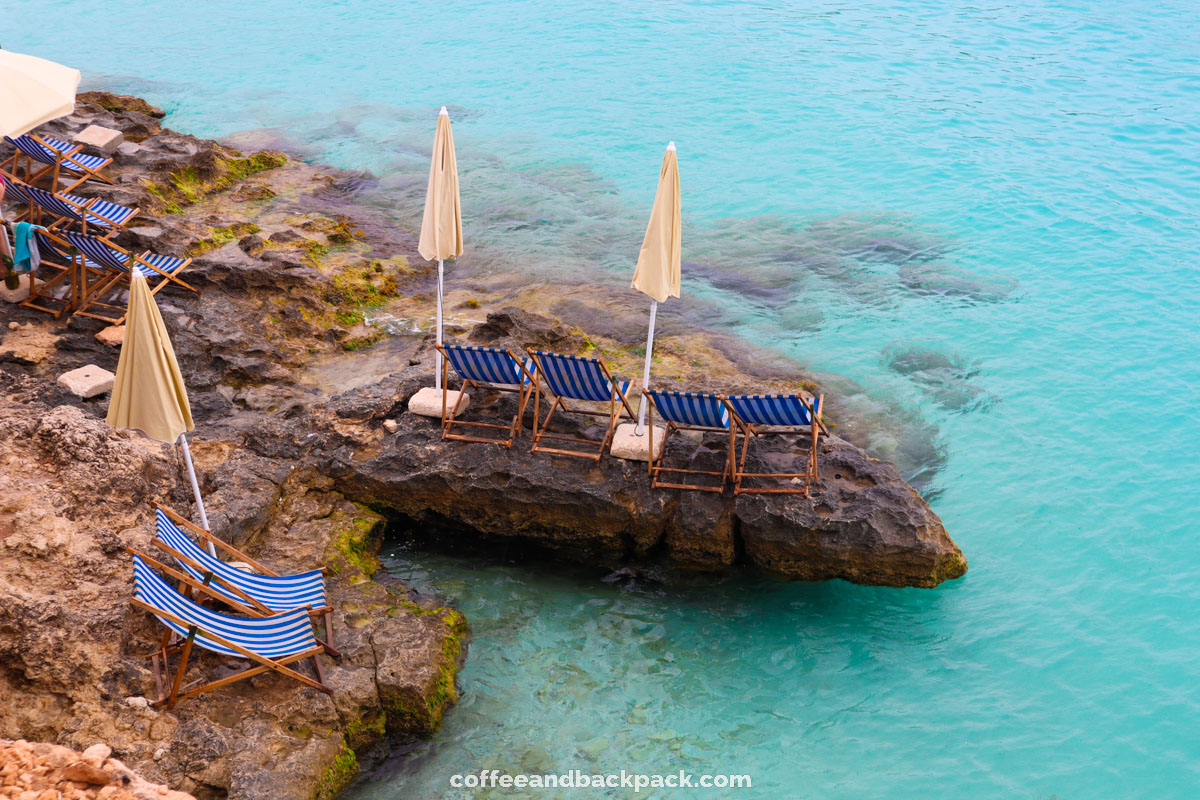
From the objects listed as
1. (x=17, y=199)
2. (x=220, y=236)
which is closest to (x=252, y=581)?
(x=220, y=236)

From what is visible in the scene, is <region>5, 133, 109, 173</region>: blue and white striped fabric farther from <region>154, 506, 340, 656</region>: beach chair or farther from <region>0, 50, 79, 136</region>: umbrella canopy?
<region>154, 506, 340, 656</region>: beach chair

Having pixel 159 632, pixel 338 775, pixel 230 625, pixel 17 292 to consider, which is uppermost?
pixel 17 292

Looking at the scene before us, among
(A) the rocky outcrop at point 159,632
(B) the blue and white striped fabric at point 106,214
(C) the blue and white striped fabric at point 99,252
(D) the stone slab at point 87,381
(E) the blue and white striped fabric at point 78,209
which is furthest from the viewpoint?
(B) the blue and white striped fabric at point 106,214

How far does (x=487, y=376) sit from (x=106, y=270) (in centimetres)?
564

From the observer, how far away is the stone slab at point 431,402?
8.78 meters

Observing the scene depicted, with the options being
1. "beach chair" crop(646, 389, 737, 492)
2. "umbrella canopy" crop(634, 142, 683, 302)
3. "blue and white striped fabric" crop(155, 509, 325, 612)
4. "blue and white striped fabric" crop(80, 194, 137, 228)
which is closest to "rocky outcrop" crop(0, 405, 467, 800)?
"blue and white striped fabric" crop(155, 509, 325, 612)

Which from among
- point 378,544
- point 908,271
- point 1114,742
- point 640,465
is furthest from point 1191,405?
point 378,544

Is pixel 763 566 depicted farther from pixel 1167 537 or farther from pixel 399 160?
pixel 399 160

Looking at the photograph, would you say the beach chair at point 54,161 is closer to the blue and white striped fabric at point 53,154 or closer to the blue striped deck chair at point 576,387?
the blue and white striped fabric at point 53,154

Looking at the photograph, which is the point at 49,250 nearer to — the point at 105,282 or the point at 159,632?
the point at 105,282

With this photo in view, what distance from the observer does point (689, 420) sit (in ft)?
26.4

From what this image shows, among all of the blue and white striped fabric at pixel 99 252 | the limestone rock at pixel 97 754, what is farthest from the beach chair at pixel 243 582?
the blue and white striped fabric at pixel 99 252

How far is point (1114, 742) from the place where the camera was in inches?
275

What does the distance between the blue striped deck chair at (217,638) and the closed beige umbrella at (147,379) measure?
37.8 inches
